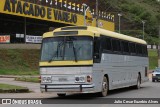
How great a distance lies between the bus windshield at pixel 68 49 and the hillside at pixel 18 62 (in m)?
24.4

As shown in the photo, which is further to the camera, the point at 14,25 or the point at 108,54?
the point at 14,25

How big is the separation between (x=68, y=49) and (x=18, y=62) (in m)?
30.1

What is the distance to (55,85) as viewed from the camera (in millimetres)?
19688

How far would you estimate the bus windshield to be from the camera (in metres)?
19.8

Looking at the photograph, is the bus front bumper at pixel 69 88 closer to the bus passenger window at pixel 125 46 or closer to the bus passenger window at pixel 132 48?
the bus passenger window at pixel 125 46

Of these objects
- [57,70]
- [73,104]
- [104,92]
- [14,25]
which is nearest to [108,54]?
[104,92]

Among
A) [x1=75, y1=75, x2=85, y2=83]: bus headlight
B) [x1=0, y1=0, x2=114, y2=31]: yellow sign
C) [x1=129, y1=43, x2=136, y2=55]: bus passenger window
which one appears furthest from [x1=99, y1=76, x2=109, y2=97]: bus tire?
[x1=0, y1=0, x2=114, y2=31]: yellow sign

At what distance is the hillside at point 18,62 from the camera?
45906 millimetres

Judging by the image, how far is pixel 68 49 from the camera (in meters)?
20.0

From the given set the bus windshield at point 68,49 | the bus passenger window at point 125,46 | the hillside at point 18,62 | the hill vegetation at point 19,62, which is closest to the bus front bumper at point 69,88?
the bus windshield at point 68,49

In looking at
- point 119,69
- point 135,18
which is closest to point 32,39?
point 119,69

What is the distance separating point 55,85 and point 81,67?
137cm

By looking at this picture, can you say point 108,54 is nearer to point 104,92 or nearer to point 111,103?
point 104,92

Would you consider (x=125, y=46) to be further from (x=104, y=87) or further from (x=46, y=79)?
(x=46, y=79)
